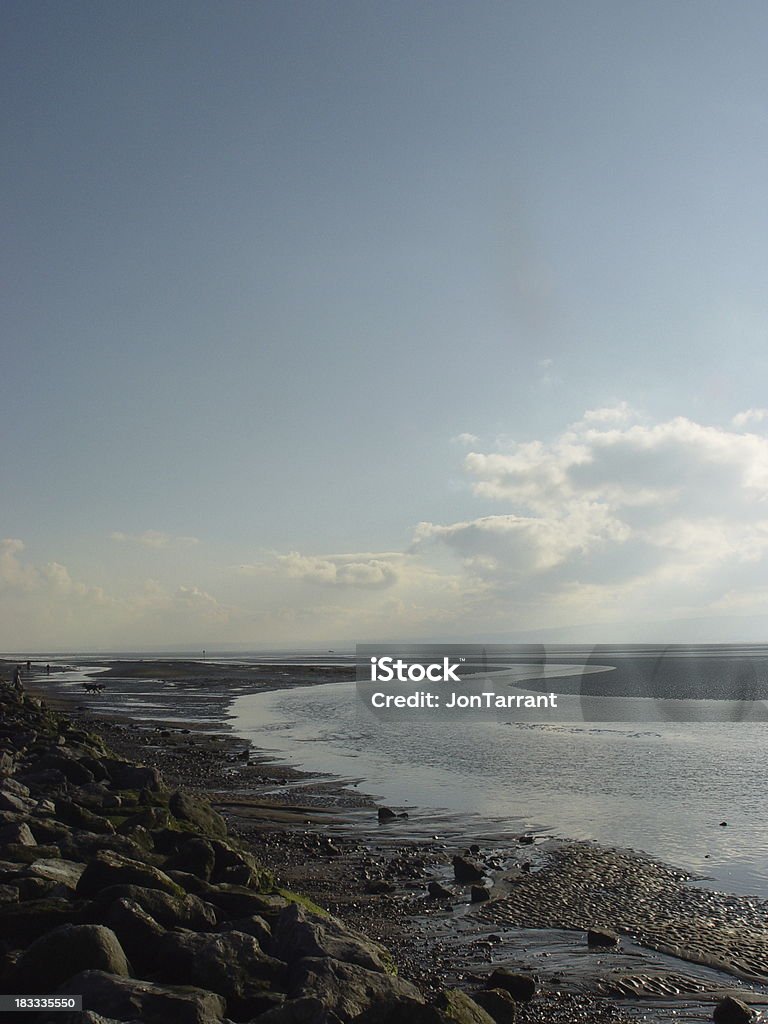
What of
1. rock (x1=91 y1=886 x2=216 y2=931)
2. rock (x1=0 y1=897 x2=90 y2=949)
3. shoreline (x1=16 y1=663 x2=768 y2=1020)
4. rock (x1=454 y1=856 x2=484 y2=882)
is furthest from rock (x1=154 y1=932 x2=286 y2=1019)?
rock (x1=454 y1=856 x2=484 y2=882)

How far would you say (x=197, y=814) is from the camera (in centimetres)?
1616

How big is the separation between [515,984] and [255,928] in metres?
3.39

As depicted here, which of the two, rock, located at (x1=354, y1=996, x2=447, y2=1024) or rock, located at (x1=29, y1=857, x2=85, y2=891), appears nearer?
rock, located at (x1=354, y1=996, x2=447, y2=1024)

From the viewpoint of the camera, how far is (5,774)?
19297 millimetres

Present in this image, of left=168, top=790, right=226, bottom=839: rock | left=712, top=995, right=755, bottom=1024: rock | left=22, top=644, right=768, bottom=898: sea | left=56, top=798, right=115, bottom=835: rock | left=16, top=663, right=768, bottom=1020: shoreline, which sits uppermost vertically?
left=56, top=798, right=115, bottom=835: rock

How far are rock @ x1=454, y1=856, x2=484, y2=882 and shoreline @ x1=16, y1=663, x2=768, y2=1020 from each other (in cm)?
32

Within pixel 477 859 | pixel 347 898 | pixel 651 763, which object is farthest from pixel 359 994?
pixel 651 763

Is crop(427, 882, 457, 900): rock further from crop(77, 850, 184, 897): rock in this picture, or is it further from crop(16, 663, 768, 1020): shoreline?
crop(77, 850, 184, 897): rock

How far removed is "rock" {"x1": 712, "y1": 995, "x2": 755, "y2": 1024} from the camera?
9859 millimetres

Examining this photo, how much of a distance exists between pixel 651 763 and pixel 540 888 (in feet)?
55.6

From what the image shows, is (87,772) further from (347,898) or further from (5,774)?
(347,898)

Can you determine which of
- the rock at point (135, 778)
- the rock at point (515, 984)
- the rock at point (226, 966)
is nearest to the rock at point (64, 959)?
the rock at point (226, 966)

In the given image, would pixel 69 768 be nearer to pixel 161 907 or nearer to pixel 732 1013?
pixel 161 907

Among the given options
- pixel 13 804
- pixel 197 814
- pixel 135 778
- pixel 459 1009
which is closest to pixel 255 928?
pixel 459 1009
